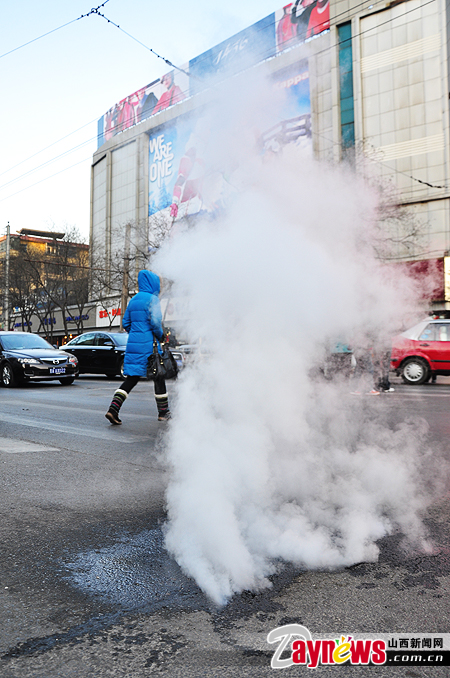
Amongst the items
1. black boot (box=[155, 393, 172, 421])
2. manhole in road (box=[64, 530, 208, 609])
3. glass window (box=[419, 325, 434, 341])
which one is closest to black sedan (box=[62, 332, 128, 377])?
glass window (box=[419, 325, 434, 341])

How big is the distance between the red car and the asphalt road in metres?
11.0

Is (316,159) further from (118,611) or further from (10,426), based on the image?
Result: (10,426)

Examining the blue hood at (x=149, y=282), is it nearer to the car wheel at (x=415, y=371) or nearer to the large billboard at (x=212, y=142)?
the large billboard at (x=212, y=142)

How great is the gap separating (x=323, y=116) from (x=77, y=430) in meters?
13.6

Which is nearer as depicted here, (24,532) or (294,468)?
(24,532)

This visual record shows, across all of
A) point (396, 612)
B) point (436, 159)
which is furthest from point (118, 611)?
point (436, 159)

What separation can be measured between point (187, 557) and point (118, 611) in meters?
0.45

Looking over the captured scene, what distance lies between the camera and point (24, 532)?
118 inches

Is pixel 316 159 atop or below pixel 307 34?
below

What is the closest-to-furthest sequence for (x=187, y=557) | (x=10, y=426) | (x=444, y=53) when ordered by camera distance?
(x=187, y=557) < (x=10, y=426) < (x=444, y=53)

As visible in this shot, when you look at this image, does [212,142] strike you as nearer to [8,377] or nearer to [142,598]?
[142,598]

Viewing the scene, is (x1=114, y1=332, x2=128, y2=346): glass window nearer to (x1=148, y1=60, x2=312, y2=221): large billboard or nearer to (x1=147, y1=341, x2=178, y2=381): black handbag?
(x1=147, y1=341, x2=178, y2=381): black handbag

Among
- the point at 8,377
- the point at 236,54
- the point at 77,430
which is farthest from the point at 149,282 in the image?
the point at 8,377

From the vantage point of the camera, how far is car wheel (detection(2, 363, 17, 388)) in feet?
44.1
